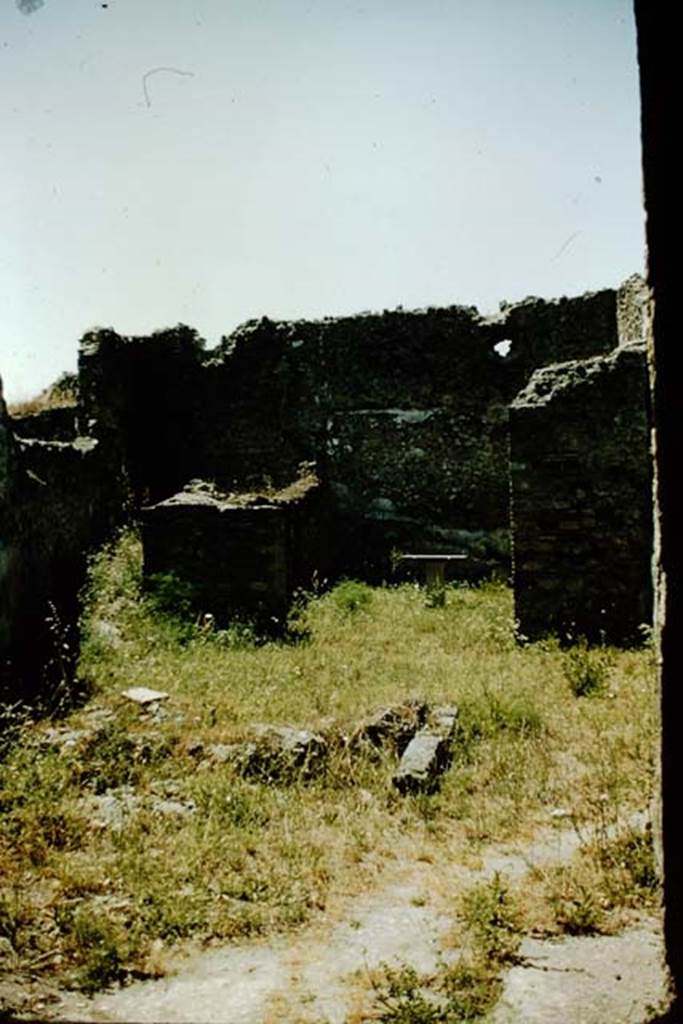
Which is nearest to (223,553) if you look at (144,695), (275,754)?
(144,695)

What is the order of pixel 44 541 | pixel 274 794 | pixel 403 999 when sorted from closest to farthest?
1. pixel 403 999
2. pixel 274 794
3. pixel 44 541

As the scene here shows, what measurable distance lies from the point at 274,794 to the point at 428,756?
0.93 meters

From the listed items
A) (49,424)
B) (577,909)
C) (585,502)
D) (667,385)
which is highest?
(49,424)

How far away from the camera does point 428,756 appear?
181 inches

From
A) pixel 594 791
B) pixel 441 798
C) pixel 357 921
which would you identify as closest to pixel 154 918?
pixel 357 921

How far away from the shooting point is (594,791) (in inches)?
161

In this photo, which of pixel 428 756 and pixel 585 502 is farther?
pixel 585 502

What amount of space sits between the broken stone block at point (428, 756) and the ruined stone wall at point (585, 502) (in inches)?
115

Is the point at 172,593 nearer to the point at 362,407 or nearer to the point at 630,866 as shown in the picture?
the point at 630,866

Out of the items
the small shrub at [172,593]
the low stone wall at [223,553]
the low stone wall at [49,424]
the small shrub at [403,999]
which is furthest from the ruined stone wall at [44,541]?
the small shrub at [403,999]

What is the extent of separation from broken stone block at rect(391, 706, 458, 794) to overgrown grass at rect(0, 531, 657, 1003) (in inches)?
3.4

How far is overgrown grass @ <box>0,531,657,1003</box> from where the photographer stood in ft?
10.1

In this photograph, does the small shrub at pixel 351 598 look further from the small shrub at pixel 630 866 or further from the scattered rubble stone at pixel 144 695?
the small shrub at pixel 630 866

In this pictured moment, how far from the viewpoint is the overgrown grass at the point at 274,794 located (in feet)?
10.1
